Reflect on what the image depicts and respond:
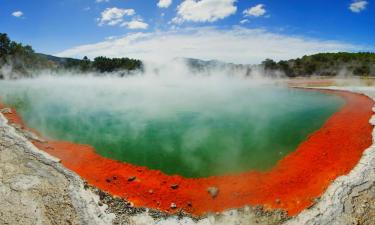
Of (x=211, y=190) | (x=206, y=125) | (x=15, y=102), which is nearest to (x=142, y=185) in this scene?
(x=211, y=190)

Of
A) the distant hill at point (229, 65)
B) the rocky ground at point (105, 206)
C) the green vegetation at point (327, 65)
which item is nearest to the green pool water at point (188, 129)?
the rocky ground at point (105, 206)

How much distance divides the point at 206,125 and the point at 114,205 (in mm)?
9080

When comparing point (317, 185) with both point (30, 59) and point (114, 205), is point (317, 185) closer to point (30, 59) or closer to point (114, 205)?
point (114, 205)

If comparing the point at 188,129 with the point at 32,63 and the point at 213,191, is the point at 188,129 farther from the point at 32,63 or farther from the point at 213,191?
the point at 32,63

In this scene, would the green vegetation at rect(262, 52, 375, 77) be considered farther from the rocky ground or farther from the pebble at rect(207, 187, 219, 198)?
the pebble at rect(207, 187, 219, 198)

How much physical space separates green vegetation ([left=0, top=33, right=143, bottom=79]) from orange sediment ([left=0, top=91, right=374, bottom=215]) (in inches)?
2221

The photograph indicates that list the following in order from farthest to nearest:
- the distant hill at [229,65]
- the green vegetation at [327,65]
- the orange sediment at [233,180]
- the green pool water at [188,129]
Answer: the distant hill at [229,65], the green vegetation at [327,65], the green pool water at [188,129], the orange sediment at [233,180]

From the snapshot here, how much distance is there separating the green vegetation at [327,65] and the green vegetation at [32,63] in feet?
112

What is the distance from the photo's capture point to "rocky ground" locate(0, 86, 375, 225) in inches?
289

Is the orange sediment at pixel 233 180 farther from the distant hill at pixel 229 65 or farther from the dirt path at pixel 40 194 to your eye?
the distant hill at pixel 229 65

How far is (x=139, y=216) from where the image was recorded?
25.5 ft

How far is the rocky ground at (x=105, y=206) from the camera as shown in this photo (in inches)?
289

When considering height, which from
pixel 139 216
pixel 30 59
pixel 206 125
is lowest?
pixel 139 216

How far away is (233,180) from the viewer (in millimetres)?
9867
